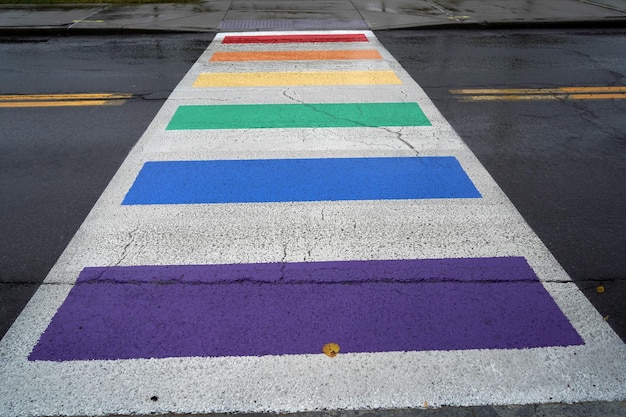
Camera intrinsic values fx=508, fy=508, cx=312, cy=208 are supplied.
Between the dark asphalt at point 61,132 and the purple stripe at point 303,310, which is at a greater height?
the dark asphalt at point 61,132

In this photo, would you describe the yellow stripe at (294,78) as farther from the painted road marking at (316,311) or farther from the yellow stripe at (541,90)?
the painted road marking at (316,311)

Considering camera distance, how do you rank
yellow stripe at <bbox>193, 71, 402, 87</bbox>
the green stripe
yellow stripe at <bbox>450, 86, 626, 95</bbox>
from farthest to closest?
yellow stripe at <bbox>193, 71, 402, 87</bbox> → yellow stripe at <bbox>450, 86, 626, 95</bbox> → the green stripe

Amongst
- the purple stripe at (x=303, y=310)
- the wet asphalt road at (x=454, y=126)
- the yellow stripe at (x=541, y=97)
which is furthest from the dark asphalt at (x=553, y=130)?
the purple stripe at (x=303, y=310)

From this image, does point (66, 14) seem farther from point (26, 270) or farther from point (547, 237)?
point (547, 237)

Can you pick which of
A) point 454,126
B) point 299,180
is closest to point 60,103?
point 299,180

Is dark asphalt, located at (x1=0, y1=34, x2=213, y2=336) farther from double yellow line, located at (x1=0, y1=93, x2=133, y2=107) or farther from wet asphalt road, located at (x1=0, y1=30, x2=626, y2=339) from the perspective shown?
double yellow line, located at (x1=0, y1=93, x2=133, y2=107)

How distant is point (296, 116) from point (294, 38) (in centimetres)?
482

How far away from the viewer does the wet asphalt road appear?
3965 mm

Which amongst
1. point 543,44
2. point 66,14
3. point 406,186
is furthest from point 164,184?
point 66,14

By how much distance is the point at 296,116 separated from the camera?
654 cm

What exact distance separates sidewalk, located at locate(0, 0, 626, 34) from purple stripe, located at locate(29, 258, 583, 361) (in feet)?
29.1

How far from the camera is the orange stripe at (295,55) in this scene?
9.21 meters

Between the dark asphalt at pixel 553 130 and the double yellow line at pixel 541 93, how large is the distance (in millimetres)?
165

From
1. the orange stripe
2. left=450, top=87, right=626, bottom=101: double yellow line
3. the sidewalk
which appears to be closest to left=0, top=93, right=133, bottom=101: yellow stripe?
the orange stripe
